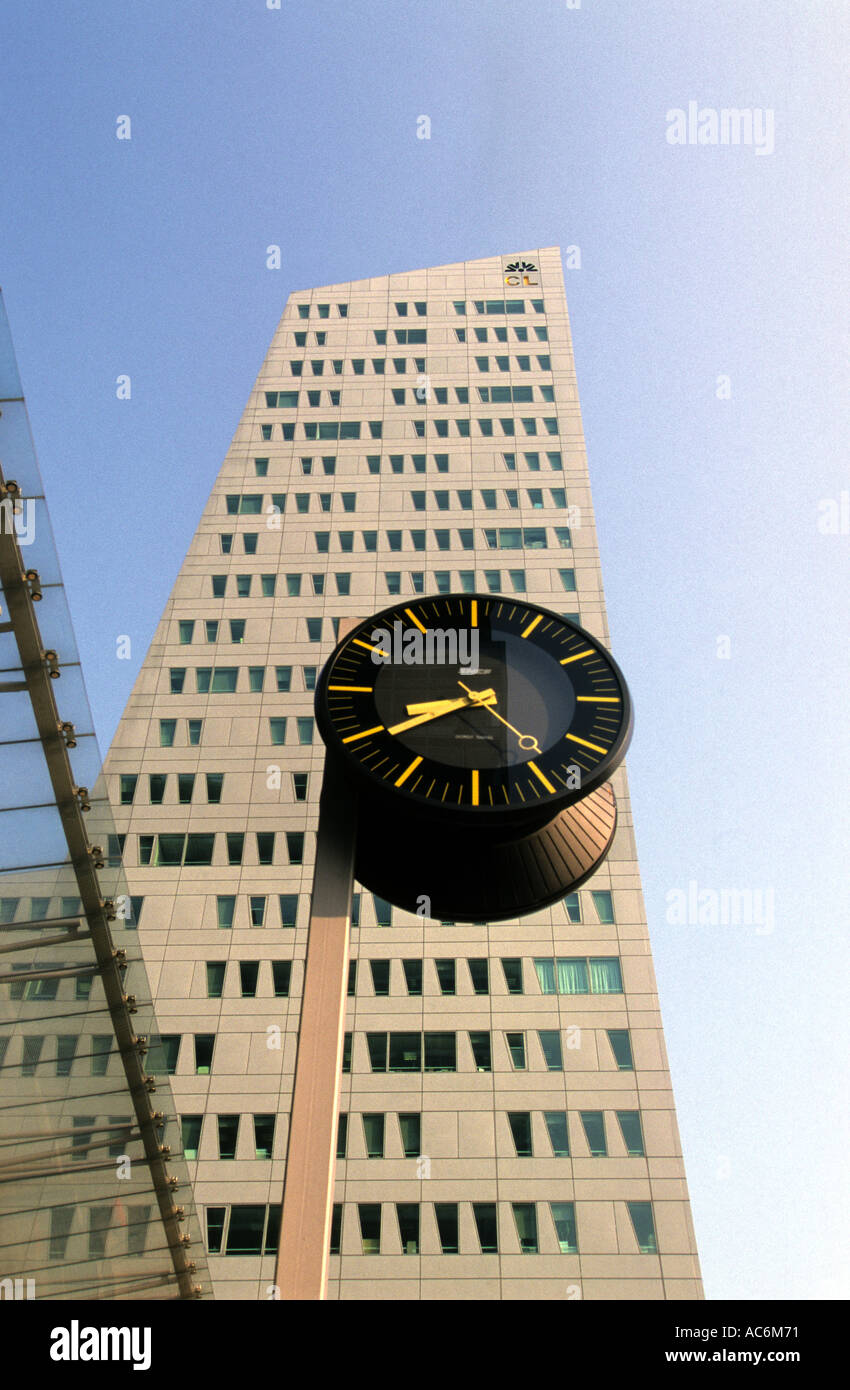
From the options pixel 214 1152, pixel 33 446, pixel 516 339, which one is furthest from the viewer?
pixel 516 339

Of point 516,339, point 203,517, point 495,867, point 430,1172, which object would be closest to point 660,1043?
point 430,1172

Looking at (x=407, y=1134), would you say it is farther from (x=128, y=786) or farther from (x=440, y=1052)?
(x=128, y=786)

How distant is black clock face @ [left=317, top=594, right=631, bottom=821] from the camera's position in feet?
26.3

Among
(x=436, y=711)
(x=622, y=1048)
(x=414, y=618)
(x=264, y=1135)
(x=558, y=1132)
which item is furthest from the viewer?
(x=622, y=1048)

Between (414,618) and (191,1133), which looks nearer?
(414,618)

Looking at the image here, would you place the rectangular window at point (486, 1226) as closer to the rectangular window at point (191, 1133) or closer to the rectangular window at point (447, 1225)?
the rectangular window at point (447, 1225)

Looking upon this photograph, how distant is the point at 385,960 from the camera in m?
22.4

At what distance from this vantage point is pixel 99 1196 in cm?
689

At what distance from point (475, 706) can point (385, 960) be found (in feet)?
48.4

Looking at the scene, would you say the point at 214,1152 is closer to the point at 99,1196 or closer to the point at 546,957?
the point at 546,957

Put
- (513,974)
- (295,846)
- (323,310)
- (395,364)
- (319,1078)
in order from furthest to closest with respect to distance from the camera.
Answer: (323,310) < (395,364) < (295,846) < (513,974) < (319,1078)

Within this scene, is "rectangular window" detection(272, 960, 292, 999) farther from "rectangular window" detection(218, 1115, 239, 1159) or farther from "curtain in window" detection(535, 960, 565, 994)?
"curtain in window" detection(535, 960, 565, 994)

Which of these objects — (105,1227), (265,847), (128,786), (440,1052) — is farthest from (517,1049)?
(105,1227)

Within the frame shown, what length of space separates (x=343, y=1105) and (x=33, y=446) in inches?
689
